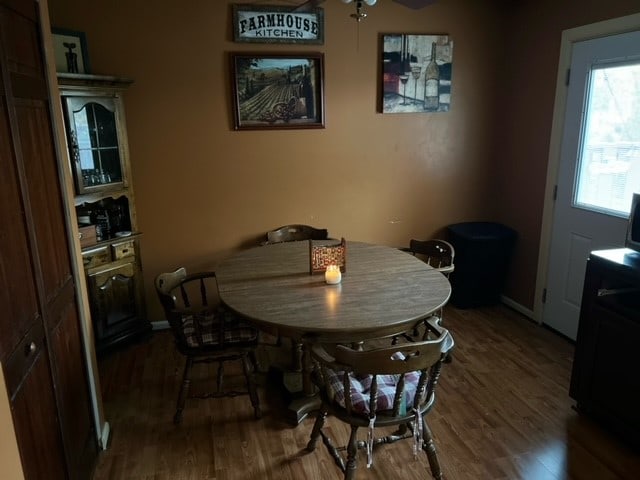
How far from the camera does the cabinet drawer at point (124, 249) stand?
10.3 feet

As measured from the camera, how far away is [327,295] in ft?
7.27

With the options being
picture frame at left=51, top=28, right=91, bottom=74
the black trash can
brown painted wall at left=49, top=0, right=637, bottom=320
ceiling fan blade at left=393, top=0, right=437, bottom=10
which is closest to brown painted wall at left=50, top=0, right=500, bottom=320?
brown painted wall at left=49, top=0, right=637, bottom=320

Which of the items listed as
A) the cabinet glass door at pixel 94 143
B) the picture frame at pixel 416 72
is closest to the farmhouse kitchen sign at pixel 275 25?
the picture frame at pixel 416 72

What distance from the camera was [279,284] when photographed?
2.36 metres

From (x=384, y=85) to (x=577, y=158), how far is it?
1478mm

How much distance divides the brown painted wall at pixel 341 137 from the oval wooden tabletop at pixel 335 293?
884 mm

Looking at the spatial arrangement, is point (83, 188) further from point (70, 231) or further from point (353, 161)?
point (353, 161)

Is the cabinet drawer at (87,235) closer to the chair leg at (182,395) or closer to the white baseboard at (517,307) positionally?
the chair leg at (182,395)

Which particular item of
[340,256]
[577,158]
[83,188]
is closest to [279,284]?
[340,256]

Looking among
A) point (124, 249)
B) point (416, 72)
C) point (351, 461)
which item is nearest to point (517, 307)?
point (416, 72)

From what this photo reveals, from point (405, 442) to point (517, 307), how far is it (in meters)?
2.02

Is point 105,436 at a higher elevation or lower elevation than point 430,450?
lower

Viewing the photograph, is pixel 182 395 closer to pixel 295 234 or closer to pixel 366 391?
pixel 366 391

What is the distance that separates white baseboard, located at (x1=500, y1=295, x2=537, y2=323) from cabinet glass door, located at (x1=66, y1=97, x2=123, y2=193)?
3204 millimetres
